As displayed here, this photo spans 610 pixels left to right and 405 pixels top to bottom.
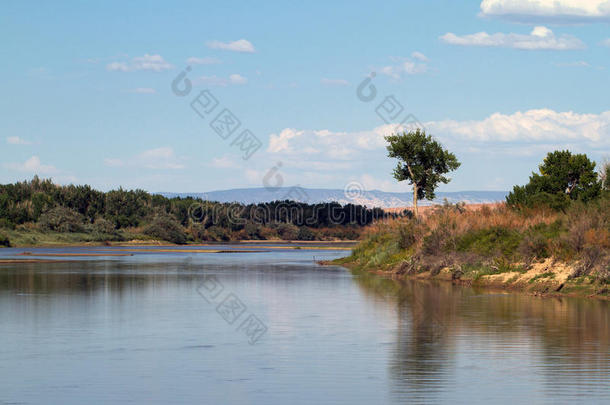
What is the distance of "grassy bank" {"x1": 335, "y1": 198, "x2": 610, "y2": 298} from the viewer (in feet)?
97.3

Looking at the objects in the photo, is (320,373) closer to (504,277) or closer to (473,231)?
(504,277)

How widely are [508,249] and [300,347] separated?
1819cm

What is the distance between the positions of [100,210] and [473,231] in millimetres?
87165

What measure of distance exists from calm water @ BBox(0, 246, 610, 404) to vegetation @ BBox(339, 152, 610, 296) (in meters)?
2.44

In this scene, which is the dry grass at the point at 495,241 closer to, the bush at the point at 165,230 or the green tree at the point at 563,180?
the green tree at the point at 563,180

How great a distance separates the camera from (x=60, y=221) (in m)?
106

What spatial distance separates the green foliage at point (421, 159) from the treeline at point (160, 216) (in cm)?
3663

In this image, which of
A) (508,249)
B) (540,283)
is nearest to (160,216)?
(508,249)

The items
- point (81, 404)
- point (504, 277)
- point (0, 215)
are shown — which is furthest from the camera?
point (0, 215)

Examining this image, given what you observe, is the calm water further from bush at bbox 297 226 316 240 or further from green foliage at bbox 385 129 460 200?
bush at bbox 297 226 316 240

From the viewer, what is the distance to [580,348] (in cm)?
1780

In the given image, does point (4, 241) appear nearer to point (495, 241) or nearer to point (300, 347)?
point (495, 241)

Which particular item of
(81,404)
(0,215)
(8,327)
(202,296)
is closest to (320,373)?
(81,404)

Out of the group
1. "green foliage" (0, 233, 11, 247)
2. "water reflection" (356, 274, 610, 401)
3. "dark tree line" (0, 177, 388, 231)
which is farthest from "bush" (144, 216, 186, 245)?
"water reflection" (356, 274, 610, 401)
